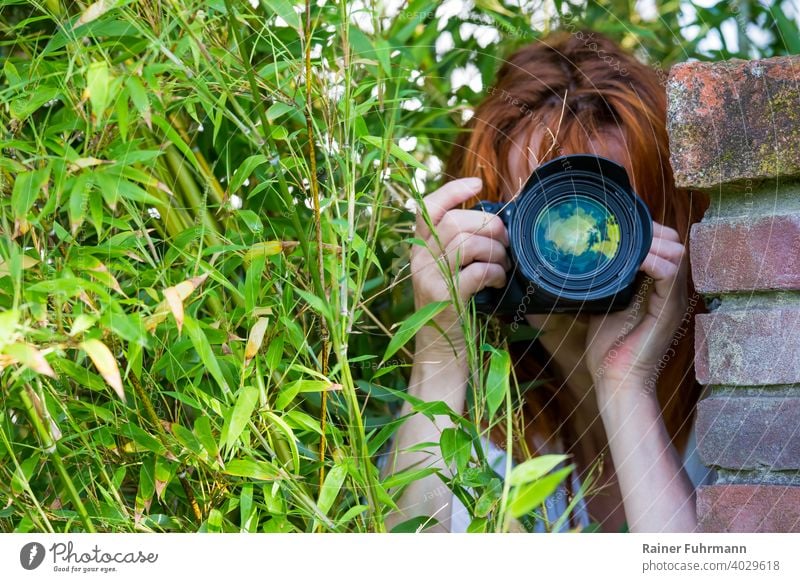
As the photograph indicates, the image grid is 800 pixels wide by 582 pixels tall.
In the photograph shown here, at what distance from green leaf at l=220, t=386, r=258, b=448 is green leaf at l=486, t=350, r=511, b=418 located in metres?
0.15

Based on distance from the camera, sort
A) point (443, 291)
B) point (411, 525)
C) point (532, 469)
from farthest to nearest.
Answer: point (443, 291), point (411, 525), point (532, 469)

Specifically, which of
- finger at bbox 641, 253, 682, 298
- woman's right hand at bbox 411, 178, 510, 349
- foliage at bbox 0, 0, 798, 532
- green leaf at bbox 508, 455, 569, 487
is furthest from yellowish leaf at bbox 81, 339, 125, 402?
finger at bbox 641, 253, 682, 298

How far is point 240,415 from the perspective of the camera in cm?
50

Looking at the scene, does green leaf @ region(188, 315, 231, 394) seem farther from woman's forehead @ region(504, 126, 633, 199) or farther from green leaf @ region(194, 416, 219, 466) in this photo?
woman's forehead @ region(504, 126, 633, 199)

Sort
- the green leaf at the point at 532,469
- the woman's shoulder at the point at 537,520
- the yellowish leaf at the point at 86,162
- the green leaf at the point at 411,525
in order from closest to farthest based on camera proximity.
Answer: the green leaf at the point at 532,469 < the yellowish leaf at the point at 86,162 < the green leaf at the point at 411,525 < the woman's shoulder at the point at 537,520

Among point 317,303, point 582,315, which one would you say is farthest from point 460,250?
point 317,303

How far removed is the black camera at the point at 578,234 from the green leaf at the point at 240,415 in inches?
9.4

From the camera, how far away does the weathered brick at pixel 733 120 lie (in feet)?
1.67

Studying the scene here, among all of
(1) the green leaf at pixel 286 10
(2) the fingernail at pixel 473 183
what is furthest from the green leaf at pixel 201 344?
(2) the fingernail at pixel 473 183

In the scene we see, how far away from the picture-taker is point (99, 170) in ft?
1.58

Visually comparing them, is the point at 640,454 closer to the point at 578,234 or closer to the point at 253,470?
the point at 578,234

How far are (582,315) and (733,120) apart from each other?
0.26 metres

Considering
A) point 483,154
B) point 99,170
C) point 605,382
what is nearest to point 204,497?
point 99,170
